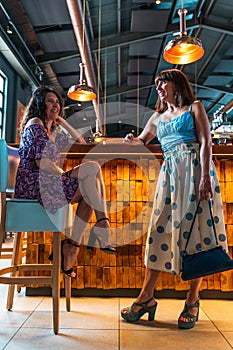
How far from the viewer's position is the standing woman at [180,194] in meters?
1.91

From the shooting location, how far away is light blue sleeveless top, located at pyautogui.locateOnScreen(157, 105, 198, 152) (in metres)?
1.96

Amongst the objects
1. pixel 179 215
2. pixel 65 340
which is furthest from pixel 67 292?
pixel 179 215

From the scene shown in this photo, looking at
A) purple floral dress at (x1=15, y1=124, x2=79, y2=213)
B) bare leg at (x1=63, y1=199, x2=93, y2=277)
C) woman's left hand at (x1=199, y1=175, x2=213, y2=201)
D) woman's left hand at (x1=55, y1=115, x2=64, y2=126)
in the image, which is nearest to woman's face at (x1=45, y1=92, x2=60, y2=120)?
woman's left hand at (x1=55, y1=115, x2=64, y2=126)

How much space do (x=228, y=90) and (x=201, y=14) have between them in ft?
11.4

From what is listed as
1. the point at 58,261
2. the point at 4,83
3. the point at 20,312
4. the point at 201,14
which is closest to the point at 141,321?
the point at 58,261

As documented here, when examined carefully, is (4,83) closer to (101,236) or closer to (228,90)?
(228,90)

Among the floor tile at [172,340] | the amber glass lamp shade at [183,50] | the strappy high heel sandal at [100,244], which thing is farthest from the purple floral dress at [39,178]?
the amber glass lamp shade at [183,50]

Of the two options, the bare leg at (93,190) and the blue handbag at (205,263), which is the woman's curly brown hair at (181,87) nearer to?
the bare leg at (93,190)

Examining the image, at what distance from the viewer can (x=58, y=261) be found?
1893mm

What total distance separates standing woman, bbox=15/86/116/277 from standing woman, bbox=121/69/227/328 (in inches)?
12.6

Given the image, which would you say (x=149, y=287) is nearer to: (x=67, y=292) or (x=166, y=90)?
(x=67, y=292)

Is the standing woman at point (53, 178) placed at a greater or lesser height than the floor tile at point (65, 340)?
greater

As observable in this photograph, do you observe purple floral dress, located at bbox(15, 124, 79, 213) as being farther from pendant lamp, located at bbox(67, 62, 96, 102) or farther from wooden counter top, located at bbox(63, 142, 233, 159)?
pendant lamp, located at bbox(67, 62, 96, 102)

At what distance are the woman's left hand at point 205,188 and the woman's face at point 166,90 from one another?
1.73 feet
